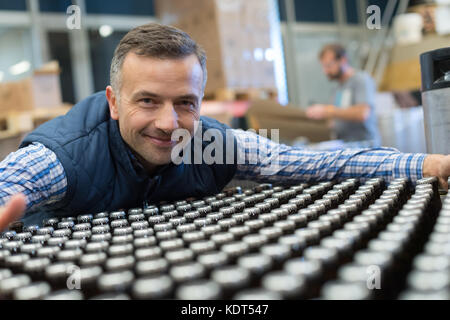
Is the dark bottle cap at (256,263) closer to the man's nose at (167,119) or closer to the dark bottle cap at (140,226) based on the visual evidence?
the dark bottle cap at (140,226)

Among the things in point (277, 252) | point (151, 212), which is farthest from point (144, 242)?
point (151, 212)

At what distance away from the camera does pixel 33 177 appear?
127 cm

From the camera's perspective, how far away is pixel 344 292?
48 centimetres

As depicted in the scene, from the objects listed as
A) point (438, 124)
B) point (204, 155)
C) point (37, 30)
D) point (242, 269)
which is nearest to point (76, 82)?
point (37, 30)

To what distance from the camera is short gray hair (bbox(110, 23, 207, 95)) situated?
52.5 inches

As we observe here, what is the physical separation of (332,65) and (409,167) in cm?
300

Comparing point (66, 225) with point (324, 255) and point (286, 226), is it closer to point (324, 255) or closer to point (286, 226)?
point (286, 226)

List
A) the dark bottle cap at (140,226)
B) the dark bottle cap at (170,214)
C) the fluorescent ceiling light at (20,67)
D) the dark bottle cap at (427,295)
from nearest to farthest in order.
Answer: the dark bottle cap at (427,295)
the dark bottle cap at (140,226)
the dark bottle cap at (170,214)
the fluorescent ceiling light at (20,67)

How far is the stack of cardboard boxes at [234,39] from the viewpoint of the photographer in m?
4.23

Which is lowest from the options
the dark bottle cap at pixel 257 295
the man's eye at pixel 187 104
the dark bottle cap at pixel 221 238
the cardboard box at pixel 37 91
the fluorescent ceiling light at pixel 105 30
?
the dark bottle cap at pixel 257 295

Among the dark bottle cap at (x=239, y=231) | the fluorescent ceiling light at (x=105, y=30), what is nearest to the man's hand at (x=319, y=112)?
the dark bottle cap at (x=239, y=231)

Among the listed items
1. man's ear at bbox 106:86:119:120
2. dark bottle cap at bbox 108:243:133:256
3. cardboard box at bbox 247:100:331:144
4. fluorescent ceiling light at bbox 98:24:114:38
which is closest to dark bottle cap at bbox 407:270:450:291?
dark bottle cap at bbox 108:243:133:256

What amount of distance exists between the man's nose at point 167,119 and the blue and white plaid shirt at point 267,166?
0.34 metres
